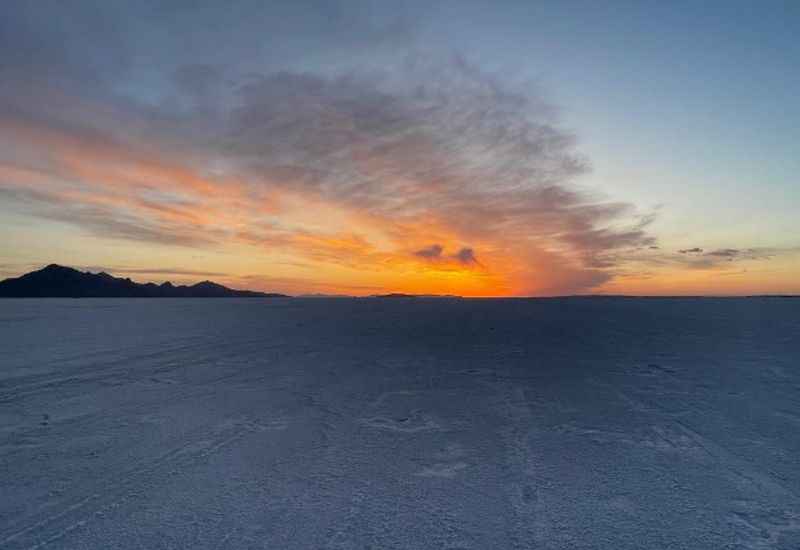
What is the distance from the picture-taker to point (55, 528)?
425 cm

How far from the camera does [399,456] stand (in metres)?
6.11

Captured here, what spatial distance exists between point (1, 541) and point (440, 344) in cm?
1563

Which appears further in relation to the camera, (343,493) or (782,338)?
(782,338)

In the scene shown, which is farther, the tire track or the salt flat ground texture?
the salt flat ground texture

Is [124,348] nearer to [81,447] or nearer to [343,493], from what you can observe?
[81,447]

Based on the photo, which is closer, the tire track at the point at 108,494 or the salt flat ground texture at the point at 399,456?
the tire track at the point at 108,494

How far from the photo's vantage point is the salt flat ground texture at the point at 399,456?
13.9 feet

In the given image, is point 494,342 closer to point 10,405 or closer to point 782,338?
point 782,338

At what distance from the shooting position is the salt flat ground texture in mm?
4230

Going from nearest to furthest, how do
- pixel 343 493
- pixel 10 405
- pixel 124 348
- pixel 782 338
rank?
pixel 343 493 → pixel 10 405 → pixel 124 348 → pixel 782 338

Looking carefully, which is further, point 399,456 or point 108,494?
Result: point 399,456

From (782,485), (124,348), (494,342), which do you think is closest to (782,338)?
(494,342)

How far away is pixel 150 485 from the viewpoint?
521cm

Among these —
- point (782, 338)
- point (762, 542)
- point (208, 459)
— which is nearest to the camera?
point (762, 542)
